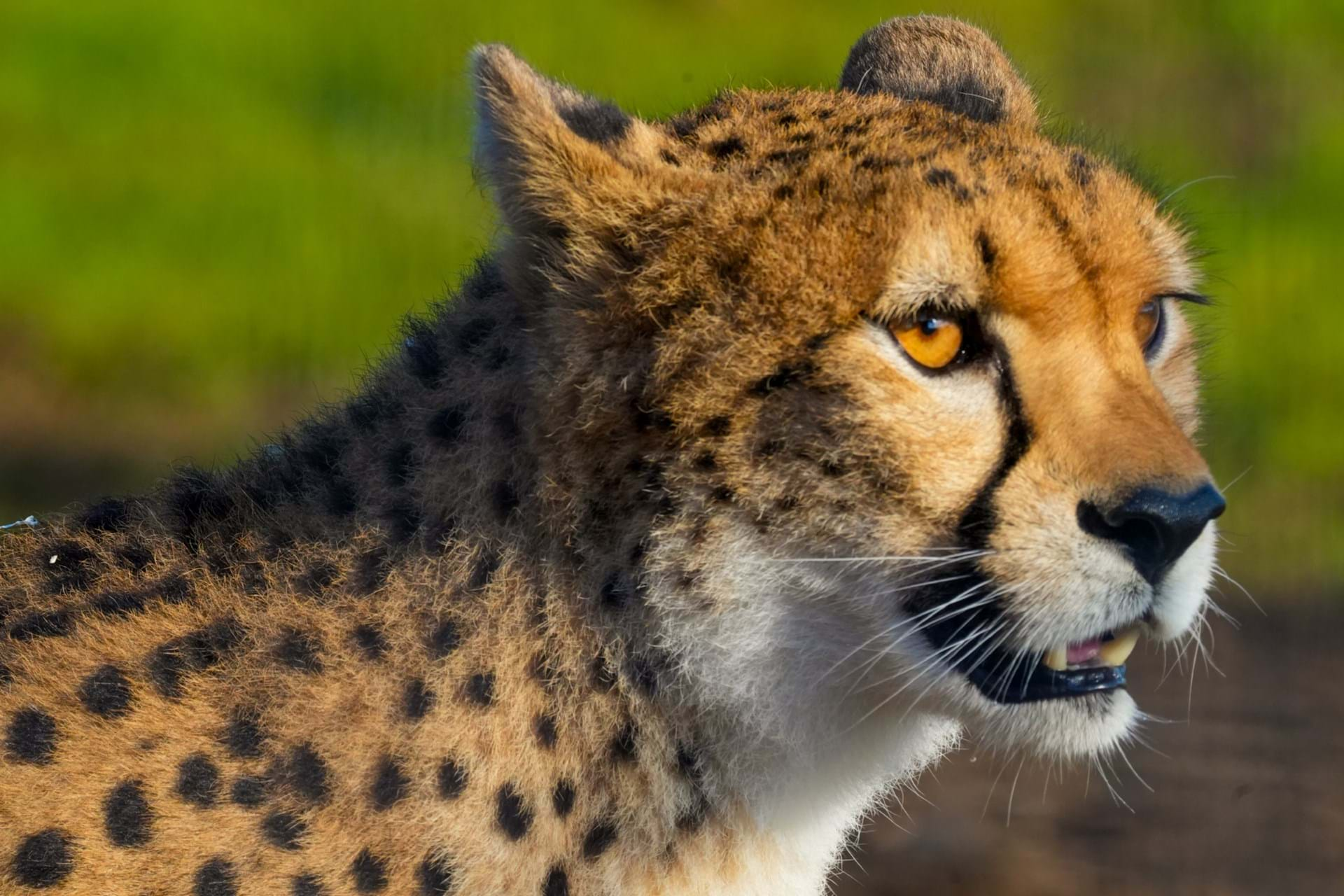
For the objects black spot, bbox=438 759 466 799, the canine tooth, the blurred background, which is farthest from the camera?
the blurred background

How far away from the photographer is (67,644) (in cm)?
219

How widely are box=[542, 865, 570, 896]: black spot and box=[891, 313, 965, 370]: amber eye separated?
762 mm

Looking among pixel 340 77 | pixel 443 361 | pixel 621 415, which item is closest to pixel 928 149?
pixel 621 415

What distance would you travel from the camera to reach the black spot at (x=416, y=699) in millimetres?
2148

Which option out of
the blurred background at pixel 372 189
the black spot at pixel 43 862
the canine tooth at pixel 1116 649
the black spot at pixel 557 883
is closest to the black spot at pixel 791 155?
the canine tooth at pixel 1116 649

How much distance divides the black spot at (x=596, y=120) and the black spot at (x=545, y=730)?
73 centimetres

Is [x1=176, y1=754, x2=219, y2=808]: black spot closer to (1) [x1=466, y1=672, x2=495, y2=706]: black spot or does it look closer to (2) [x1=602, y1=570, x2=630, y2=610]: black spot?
(1) [x1=466, y1=672, x2=495, y2=706]: black spot

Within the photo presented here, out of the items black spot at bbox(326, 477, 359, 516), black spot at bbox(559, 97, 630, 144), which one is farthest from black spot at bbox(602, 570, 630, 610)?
black spot at bbox(559, 97, 630, 144)

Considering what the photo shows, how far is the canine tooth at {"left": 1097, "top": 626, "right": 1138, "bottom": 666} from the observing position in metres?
2.23

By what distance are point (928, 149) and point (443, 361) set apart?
70cm

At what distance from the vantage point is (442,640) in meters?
2.19

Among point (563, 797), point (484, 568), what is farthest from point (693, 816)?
point (484, 568)

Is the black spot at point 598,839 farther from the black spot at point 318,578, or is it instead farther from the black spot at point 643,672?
the black spot at point 318,578

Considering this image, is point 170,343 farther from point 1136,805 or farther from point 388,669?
point 388,669
